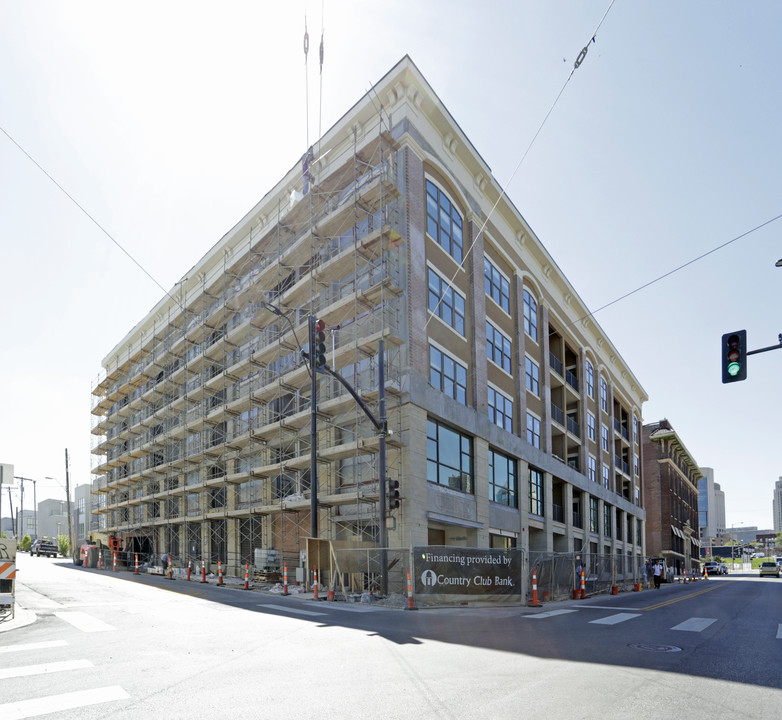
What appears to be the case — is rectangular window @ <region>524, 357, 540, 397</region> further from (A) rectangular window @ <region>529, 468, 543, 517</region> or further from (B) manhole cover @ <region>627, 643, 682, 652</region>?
(B) manhole cover @ <region>627, 643, 682, 652</region>

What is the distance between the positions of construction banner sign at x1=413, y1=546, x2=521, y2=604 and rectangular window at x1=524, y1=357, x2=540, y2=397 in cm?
1802

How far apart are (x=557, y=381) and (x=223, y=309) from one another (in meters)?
23.2

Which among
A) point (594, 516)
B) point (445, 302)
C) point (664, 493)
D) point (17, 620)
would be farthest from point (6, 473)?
point (664, 493)

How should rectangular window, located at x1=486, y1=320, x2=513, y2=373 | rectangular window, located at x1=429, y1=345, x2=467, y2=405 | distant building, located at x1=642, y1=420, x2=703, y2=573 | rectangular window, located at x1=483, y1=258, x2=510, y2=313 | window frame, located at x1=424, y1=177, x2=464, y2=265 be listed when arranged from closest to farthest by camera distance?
1. rectangular window, located at x1=429, y1=345, x2=467, y2=405
2. window frame, located at x1=424, y1=177, x2=464, y2=265
3. rectangular window, located at x1=486, y1=320, x2=513, y2=373
4. rectangular window, located at x1=483, y1=258, x2=510, y2=313
5. distant building, located at x1=642, y1=420, x2=703, y2=573

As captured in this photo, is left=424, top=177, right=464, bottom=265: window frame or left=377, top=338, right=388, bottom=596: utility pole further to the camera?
left=424, top=177, right=464, bottom=265: window frame

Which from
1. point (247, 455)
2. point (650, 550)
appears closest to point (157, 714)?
point (247, 455)

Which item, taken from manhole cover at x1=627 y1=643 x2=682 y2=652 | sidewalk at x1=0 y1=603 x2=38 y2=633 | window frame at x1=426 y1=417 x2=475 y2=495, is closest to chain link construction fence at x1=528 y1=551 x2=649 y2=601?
window frame at x1=426 y1=417 x2=475 y2=495

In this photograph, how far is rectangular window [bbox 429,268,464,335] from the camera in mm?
29673

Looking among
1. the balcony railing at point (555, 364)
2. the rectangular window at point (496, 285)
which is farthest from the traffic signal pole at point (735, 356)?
the balcony railing at point (555, 364)

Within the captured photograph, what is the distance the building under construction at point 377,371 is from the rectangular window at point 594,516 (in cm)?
72

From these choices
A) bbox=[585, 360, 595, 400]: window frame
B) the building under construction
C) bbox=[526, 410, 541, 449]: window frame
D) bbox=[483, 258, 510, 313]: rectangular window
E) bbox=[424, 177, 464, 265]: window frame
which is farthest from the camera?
bbox=[585, 360, 595, 400]: window frame

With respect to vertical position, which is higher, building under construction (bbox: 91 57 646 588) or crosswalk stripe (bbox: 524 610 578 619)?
building under construction (bbox: 91 57 646 588)

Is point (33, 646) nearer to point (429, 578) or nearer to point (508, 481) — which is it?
point (429, 578)

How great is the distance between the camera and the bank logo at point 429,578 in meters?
20.6
